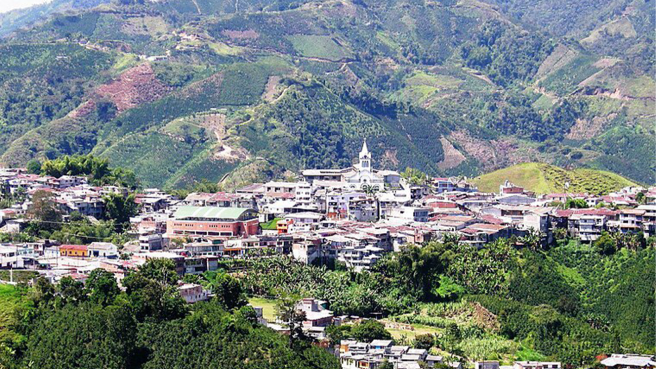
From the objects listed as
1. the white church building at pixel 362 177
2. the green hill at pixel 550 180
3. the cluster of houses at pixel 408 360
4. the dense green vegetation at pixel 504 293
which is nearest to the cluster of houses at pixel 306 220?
the white church building at pixel 362 177

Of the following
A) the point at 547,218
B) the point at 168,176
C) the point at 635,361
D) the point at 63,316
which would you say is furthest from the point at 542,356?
the point at 168,176

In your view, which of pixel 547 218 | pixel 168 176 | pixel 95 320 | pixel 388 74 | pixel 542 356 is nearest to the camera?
pixel 95 320

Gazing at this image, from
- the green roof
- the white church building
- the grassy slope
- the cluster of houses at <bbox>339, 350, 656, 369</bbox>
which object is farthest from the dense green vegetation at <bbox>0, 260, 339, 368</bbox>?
the white church building

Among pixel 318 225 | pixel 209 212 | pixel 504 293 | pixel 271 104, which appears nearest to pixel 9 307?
pixel 209 212

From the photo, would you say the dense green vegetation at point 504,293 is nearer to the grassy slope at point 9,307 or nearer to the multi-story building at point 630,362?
the multi-story building at point 630,362

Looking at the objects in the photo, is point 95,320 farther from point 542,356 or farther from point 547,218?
point 547,218

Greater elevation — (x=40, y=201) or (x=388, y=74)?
(x=388, y=74)

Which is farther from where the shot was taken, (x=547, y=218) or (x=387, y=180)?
(x=387, y=180)
